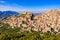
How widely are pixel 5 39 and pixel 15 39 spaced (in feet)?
48.2

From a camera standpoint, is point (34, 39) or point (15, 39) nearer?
point (34, 39)

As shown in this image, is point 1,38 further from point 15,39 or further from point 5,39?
point 15,39

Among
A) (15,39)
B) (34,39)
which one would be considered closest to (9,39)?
(15,39)

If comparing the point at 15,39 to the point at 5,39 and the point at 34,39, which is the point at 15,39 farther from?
the point at 34,39

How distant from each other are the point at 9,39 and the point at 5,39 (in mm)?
8166

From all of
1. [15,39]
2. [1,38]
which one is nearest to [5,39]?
[1,38]

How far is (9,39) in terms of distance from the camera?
144 m

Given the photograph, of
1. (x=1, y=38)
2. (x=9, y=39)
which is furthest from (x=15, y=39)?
(x=1, y=38)

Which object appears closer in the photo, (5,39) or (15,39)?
(5,39)

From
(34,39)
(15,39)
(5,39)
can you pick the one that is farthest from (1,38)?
(34,39)

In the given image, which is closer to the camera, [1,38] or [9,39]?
[1,38]

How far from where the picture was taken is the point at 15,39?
149 m

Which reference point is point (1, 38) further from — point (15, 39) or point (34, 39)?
point (34, 39)

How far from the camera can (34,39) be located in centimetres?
12938
